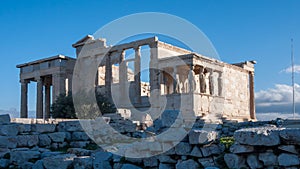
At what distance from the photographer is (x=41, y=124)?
11062 mm

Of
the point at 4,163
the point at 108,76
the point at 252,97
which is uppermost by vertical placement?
the point at 108,76

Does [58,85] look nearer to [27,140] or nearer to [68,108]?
[68,108]

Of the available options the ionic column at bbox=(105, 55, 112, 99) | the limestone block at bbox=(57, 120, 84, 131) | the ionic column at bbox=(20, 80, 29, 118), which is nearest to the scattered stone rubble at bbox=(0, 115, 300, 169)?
the limestone block at bbox=(57, 120, 84, 131)

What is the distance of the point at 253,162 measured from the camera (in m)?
5.95

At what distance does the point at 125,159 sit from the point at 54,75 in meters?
24.2

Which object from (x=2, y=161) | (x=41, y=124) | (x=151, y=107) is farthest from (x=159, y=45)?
(x=2, y=161)

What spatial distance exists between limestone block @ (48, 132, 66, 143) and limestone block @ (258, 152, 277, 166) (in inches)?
259

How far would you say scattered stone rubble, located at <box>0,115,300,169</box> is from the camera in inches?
228

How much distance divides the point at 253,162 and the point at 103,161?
282 cm

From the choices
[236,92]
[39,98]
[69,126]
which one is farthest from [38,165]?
[236,92]

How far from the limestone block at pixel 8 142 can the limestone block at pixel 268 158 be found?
6.61m

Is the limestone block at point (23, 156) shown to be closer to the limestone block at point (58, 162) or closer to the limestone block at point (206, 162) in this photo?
the limestone block at point (58, 162)

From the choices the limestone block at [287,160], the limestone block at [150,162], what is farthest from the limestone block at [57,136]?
the limestone block at [287,160]

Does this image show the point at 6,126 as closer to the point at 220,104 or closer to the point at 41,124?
the point at 41,124
